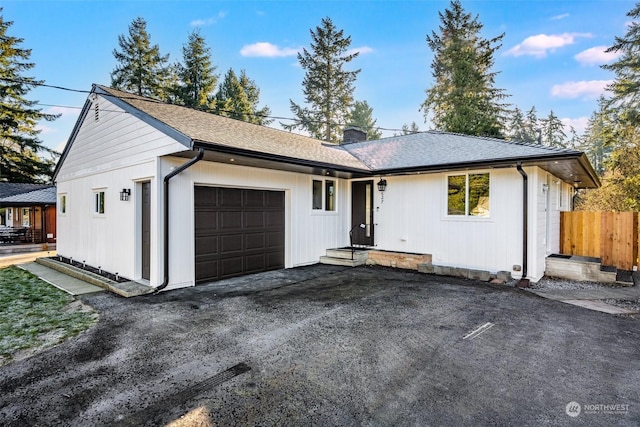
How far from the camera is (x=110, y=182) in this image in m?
7.35

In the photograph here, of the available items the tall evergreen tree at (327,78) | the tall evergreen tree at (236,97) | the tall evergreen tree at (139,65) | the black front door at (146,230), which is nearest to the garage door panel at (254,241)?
the black front door at (146,230)

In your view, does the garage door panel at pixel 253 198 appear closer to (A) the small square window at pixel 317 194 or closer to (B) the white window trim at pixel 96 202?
(A) the small square window at pixel 317 194

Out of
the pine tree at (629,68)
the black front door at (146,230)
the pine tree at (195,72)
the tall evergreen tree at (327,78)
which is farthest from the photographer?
the tall evergreen tree at (327,78)

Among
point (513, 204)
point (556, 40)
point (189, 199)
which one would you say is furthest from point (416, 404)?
point (556, 40)

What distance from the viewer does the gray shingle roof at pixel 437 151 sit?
678 cm

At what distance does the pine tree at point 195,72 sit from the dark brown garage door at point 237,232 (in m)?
18.1

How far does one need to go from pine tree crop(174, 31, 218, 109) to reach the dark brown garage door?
59.4 ft

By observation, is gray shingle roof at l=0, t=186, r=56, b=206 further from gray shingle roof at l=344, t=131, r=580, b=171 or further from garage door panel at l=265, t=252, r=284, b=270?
gray shingle roof at l=344, t=131, r=580, b=171

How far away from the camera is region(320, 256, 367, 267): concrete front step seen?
337 inches

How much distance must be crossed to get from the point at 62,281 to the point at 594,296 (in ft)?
35.0

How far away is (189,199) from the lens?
20.8 feet

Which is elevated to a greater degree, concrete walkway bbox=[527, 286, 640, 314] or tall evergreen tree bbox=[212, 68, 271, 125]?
tall evergreen tree bbox=[212, 68, 271, 125]

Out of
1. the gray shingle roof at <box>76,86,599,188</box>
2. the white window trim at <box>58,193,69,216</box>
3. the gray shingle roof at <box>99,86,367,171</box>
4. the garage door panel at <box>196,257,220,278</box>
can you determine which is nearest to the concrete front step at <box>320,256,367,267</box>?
the gray shingle roof at <box>76,86,599,188</box>

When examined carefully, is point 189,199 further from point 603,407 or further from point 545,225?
point 545,225
